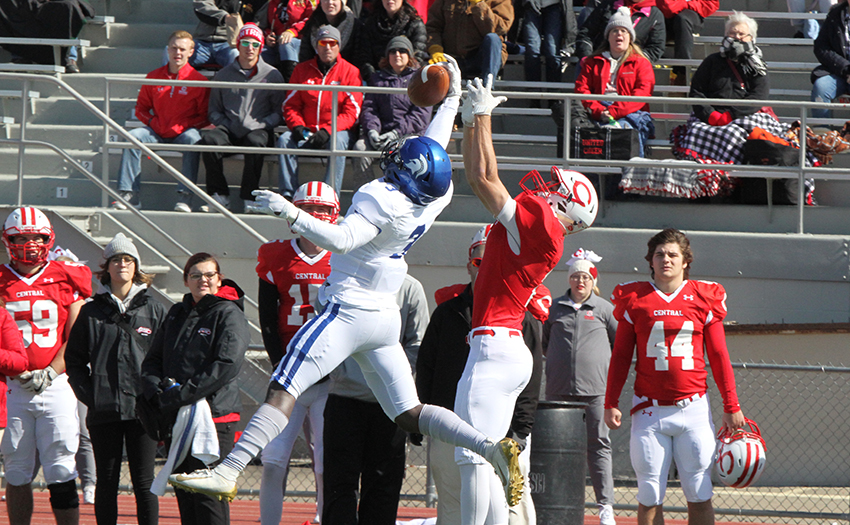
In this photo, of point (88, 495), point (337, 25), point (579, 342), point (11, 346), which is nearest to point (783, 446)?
point (579, 342)

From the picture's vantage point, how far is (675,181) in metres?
9.66

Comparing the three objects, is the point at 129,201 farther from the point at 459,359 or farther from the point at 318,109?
the point at 459,359

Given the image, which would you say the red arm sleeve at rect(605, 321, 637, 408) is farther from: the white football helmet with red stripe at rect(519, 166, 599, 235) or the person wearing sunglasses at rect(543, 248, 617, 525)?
the person wearing sunglasses at rect(543, 248, 617, 525)

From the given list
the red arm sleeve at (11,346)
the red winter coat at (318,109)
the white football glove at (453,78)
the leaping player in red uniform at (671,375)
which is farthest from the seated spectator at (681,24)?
the red arm sleeve at (11,346)

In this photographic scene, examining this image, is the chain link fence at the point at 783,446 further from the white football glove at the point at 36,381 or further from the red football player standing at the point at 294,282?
the white football glove at the point at 36,381

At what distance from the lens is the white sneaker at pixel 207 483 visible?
4.67m

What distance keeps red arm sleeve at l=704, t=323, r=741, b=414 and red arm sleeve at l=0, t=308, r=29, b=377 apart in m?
4.11

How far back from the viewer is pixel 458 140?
34.2ft

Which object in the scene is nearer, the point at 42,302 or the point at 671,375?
the point at 671,375

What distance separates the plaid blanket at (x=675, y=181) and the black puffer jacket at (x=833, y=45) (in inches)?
76.2

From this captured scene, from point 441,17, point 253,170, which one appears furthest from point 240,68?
point 441,17

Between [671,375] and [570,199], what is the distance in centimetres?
151

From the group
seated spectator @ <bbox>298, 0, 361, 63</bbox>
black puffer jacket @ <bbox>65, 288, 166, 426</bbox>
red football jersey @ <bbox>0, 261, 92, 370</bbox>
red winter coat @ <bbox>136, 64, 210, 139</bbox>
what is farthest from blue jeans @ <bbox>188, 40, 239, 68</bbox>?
black puffer jacket @ <bbox>65, 288, 166, 426</bbox>

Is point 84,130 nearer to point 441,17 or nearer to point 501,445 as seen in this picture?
point 441,17
